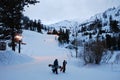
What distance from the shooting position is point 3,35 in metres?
30.7

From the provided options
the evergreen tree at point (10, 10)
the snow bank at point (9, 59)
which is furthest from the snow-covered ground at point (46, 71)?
the evergreen tree at point (10, 10)

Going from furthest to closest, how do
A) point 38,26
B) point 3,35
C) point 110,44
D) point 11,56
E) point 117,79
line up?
point 38,26 < point 110,44 < point 11,56 < point 3,35 < point 117,79

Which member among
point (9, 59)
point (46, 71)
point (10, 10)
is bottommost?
point (46, 71)

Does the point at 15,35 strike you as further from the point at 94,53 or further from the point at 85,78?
the point at 85,78

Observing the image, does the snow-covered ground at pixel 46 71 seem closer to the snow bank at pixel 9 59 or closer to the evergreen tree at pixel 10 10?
the snow bank at pixel 9 59

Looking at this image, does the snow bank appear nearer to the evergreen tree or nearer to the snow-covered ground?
the snow-covered ground

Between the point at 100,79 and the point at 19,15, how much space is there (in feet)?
68.9

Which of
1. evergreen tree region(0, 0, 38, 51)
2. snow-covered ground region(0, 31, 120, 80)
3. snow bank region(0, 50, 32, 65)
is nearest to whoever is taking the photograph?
snow-covered ground region(0, 31, 120, 80)

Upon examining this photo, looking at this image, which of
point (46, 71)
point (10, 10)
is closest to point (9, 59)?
point (10, 10)

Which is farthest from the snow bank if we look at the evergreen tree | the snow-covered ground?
the evergreen tree

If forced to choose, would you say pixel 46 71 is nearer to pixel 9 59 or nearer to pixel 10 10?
pixel 9 59

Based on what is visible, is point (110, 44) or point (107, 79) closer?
point (107, 79)

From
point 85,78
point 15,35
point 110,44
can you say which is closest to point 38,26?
point 110,44

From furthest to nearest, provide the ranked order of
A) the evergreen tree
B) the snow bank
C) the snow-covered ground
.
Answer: the snow bank, the evergreen tree, the snow-covered ground
